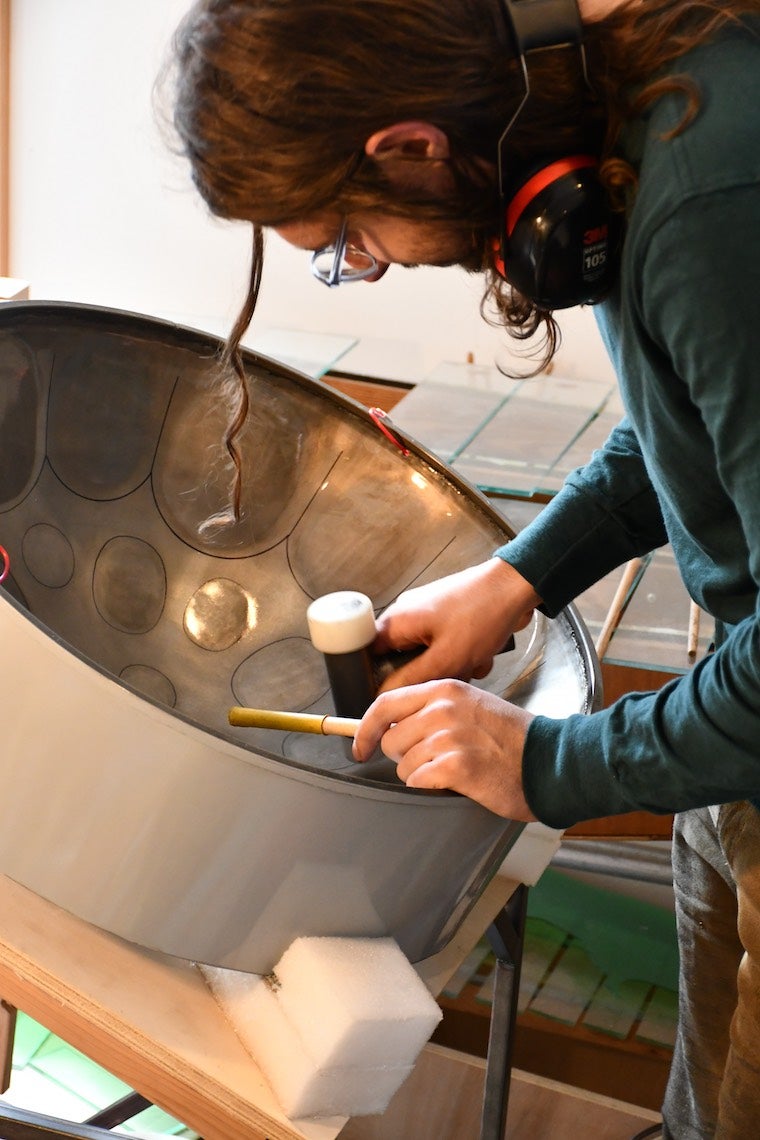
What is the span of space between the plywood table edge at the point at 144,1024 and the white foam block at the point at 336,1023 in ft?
0.07

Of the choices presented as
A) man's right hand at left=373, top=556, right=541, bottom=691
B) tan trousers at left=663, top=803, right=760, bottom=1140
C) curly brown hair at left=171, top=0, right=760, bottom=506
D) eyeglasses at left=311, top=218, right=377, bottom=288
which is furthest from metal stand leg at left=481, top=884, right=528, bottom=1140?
curly brown hair at left=171, top=0, right=760, bottom=506

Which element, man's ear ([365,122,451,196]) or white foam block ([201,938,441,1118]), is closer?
man's ear ([365,122,451,196])

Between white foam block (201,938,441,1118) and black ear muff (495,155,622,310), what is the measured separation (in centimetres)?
56

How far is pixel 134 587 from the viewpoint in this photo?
1462 millimetres

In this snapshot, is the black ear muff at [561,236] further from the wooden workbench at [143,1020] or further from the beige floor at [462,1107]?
the beige floor at [462,1107]

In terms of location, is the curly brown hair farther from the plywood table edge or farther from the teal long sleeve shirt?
the plywood table edge

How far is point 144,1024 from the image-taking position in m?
1.10

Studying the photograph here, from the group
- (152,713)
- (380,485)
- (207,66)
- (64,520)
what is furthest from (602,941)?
(207,66)

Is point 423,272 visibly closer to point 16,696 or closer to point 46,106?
point 46,106

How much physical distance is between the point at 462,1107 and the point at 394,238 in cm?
172

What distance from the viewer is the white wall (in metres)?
3.35

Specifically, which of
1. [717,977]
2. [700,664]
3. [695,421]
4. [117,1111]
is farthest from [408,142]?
[117,1111]

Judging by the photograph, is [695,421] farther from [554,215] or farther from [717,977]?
[717,977]

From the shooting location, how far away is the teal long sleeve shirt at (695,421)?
2.77 feet
